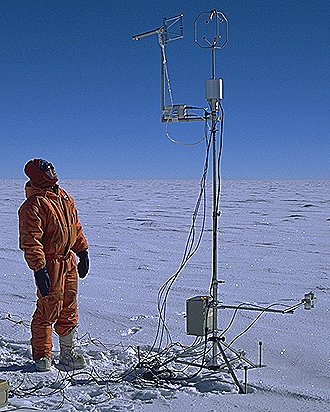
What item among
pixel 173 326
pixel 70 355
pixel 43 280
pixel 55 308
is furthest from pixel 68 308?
pixel 173 326

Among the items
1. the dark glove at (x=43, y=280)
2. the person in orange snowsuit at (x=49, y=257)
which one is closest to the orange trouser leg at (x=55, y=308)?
the person in orange snowsuit at (x=49, y=257)

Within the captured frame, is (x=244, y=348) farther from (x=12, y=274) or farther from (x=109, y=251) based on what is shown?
(x=109, y=251)

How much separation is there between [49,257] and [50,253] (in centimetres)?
3

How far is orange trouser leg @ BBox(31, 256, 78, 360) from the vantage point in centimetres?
382

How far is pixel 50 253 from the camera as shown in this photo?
12.5ft

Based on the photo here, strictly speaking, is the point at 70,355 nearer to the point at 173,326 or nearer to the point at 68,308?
the point at 68,308

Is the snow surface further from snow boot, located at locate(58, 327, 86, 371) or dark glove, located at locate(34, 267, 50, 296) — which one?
dark glove, located at locate(34, 267, 50, 296)

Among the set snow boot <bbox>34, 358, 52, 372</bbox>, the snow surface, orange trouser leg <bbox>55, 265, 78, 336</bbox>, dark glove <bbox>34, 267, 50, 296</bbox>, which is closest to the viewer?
the snow surface

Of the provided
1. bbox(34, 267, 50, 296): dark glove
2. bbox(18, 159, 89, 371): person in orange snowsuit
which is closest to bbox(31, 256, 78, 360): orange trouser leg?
bbox(18, 159, 89, 371): person in orange snowsuit

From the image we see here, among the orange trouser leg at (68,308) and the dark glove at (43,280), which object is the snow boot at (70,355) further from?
the dark glove at (43,280)

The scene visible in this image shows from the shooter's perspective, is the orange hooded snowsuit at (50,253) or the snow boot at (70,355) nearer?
the orange hooded snowsuit at (50,253)

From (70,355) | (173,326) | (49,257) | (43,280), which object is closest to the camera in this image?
(43,280)

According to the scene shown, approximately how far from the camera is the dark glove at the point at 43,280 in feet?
12.0

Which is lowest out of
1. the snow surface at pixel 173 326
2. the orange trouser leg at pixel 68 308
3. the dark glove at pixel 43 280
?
the snow surface at pixel 173 326
